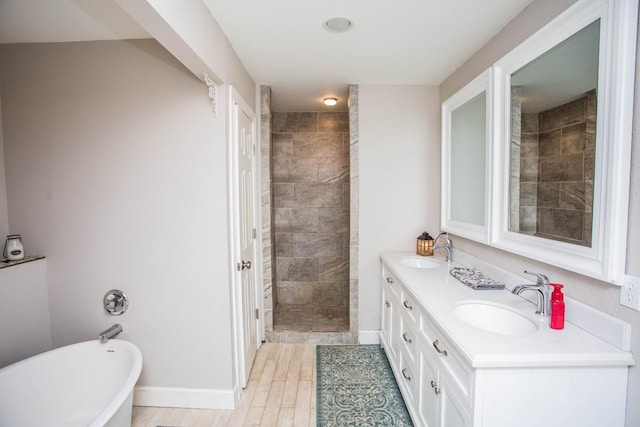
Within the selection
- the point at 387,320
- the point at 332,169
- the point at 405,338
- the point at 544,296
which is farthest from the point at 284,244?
the point at 544,296

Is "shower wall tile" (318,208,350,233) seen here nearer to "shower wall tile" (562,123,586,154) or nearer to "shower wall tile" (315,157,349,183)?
"shower wall tile" (315,157,349,183)

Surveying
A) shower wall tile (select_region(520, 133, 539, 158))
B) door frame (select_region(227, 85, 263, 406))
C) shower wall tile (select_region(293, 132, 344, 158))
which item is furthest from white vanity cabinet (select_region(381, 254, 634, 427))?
shower wall tile (select_region(293, 132, 344, 158))

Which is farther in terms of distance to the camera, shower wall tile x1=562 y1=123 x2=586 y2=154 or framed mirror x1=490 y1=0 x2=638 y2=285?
shower wall tile x1=562 y1=123 x2=586 y2=154

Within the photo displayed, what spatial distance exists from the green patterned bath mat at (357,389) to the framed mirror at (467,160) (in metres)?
1.28

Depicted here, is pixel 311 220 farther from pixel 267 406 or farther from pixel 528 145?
pixel 528 145

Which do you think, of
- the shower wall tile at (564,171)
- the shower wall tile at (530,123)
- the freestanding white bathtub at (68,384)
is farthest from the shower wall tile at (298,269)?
the shower wall tile at (530,123)

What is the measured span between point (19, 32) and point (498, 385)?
3.18 metres

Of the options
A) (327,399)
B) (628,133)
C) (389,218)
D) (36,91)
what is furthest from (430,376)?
(36,91)

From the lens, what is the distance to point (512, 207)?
1.79 meters

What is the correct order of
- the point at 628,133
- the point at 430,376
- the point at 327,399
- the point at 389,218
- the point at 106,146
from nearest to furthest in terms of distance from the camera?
the point at 628,133, the point at 430,376, the point at 106,146, the point at 327,399, the point at 389,218

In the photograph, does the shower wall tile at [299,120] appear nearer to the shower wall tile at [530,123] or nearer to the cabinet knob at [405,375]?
the shower wall tile at [530,123]

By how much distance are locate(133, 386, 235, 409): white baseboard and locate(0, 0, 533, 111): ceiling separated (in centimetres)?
237

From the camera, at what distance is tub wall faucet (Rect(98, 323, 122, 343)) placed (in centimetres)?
190

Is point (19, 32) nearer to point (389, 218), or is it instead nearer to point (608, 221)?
point (389, 218)
